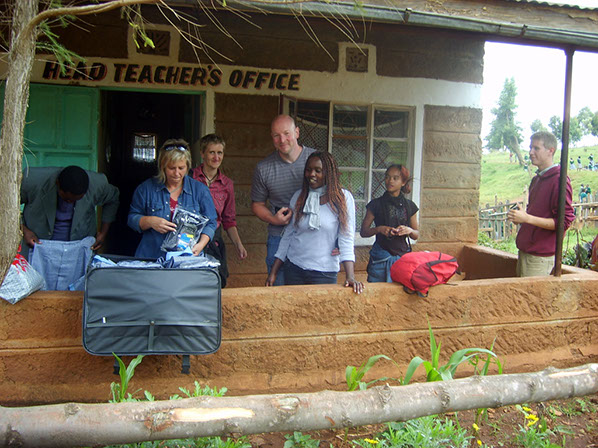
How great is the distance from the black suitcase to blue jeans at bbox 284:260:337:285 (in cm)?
103

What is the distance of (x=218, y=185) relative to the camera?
4516 mm

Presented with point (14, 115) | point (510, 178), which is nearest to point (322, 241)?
point (14, 115)

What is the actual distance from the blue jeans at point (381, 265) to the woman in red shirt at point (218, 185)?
3.66 ft

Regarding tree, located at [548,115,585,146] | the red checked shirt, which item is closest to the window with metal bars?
the red checked shirt

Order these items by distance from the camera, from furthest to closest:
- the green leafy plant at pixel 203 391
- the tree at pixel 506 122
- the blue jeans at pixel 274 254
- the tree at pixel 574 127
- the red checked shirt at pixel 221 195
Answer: the tree at pixel 506 122
the tree at pixel 574 127
the red checked shirt at pixel 221 195
the blue jeans at pixel 274 254
the green leafy plant at pixel 203 391

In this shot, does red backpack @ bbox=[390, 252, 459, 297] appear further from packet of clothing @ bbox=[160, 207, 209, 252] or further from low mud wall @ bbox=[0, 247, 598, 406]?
packet of clothing @ bbox=[160, 207, 209, 252]

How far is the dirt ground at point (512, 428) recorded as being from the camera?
335 centimetres

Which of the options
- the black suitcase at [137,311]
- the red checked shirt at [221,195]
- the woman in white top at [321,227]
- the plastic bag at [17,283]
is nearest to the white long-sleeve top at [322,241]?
the woman in white top at [321,227]

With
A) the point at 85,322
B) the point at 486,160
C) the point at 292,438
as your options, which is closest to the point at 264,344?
the point at 292,438

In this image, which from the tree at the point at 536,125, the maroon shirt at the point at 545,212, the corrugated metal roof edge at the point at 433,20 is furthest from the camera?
the tree at the point at 536,125

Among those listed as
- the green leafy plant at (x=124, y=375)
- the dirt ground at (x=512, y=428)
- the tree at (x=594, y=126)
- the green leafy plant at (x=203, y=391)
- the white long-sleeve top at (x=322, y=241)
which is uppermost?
the tree at (x=594, y=126)

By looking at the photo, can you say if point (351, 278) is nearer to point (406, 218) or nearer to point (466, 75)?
point (406, 218)

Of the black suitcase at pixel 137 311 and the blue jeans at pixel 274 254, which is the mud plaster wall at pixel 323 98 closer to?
the blue jeans at pixel 274 254

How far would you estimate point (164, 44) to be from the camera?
5.67 metres
